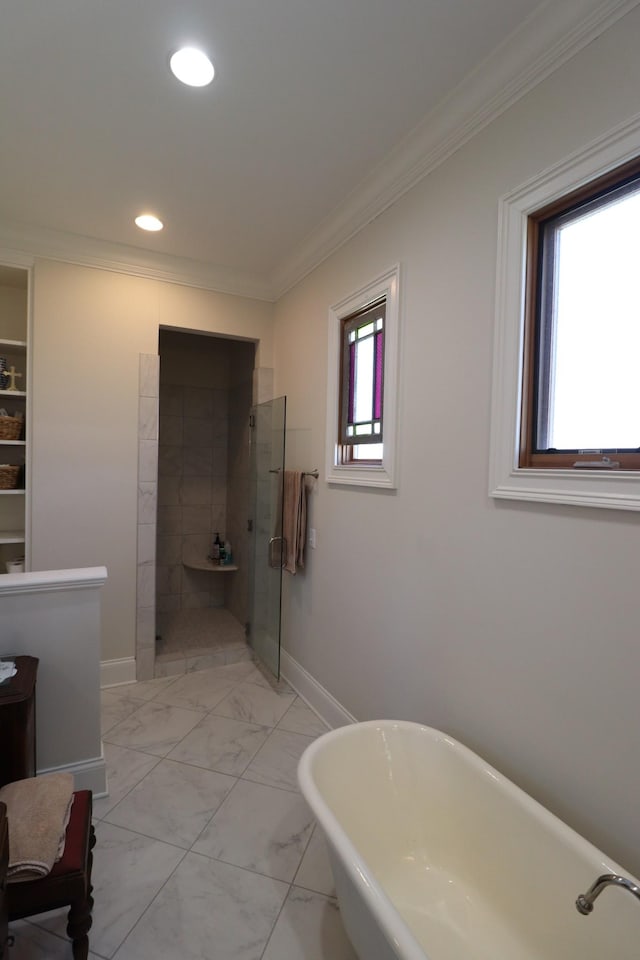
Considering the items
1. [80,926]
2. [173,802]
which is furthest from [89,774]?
[80,926]

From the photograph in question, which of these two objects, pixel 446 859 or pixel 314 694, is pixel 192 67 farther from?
pixel 314 694

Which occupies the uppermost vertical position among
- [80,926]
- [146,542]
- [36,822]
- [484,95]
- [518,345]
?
[484,95]

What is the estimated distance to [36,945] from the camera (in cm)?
137

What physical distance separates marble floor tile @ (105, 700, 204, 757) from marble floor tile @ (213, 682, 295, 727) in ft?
0.59

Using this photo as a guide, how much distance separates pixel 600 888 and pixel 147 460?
2901mm

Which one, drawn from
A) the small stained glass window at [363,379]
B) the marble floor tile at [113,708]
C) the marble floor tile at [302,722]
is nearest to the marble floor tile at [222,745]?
the marble floor tile at [302,722]

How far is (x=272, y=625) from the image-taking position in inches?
120

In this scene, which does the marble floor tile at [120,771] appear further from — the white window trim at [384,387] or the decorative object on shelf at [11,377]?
the decorative object on shelf at [11,377]

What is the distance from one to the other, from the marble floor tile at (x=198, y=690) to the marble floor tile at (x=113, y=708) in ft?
0.50

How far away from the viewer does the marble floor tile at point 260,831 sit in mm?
1687

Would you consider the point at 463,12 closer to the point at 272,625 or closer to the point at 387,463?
the point at 387,463

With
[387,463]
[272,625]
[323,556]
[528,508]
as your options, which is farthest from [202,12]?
[272,625]

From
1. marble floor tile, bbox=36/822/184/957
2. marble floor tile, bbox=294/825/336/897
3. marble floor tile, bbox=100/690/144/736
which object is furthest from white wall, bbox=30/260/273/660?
marble floor tile, bbox=294/825/336/897

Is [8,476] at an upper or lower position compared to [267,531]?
upper
